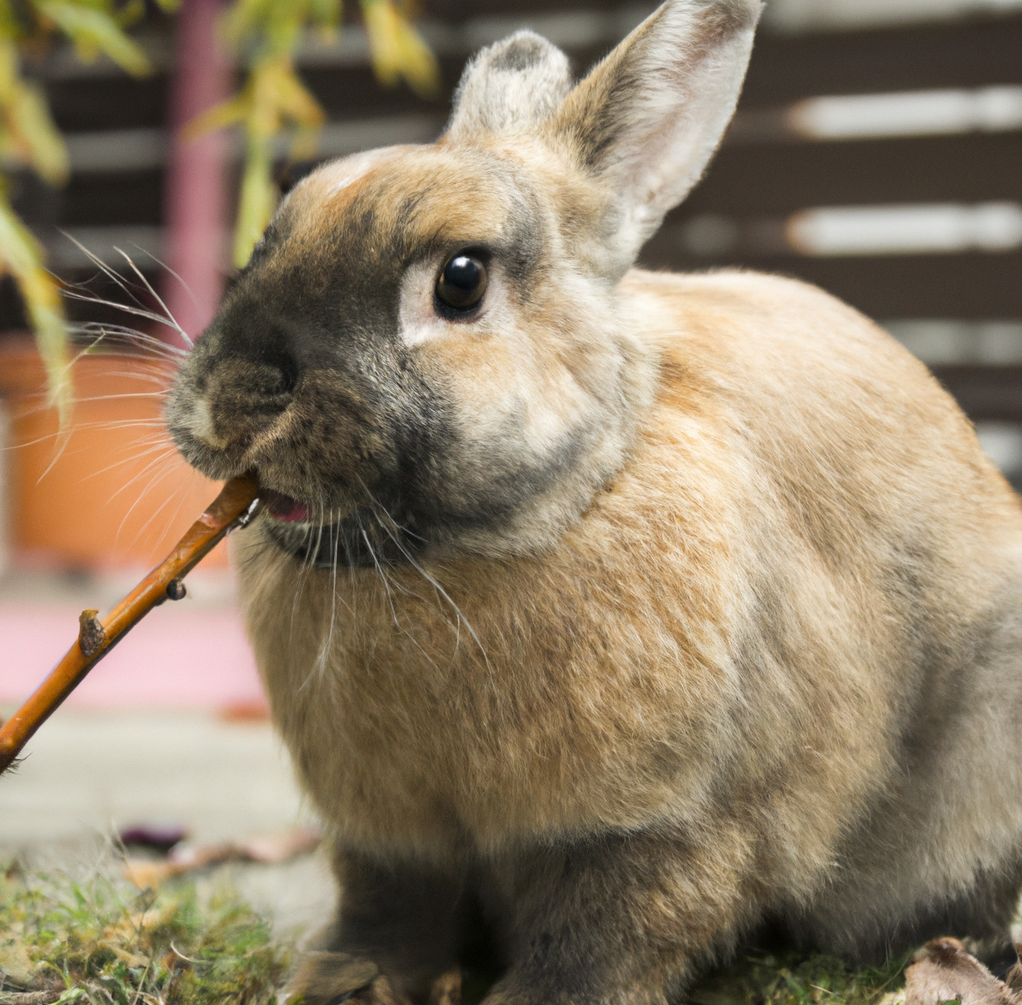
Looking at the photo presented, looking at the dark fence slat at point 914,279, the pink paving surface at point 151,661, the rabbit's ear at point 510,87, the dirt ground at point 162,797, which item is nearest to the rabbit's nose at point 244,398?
the rabbit's ear at point 510,87

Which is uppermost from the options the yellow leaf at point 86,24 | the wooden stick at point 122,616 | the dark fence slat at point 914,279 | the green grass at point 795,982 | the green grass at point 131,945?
the yellow leaf at point 86,24

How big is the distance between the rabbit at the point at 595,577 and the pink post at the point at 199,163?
4.39 m

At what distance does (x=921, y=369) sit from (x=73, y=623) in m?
4.53

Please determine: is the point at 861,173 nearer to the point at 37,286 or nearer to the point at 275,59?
the point at 275,59

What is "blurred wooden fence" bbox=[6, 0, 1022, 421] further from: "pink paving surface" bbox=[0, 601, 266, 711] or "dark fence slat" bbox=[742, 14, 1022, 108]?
"pink paving surface" bbox=[0, 601, 266, 711]

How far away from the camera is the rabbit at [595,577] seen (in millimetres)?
1382

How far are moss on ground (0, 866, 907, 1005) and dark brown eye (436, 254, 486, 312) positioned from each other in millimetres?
940

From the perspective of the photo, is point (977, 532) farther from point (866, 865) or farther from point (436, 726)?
point (436, 726)

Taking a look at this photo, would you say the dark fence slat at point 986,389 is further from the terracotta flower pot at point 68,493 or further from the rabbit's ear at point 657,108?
the rabbit's ear at point 657,108

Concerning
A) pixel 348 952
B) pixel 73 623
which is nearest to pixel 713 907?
pixel 348 952

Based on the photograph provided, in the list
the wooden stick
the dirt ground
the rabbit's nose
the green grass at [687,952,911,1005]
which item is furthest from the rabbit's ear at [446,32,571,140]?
the green grass at [687,952,911,1005]

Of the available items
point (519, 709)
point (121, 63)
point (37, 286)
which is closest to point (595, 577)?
point (519, 709)

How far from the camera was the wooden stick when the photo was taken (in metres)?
1.29

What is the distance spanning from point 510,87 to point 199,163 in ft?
14.9
